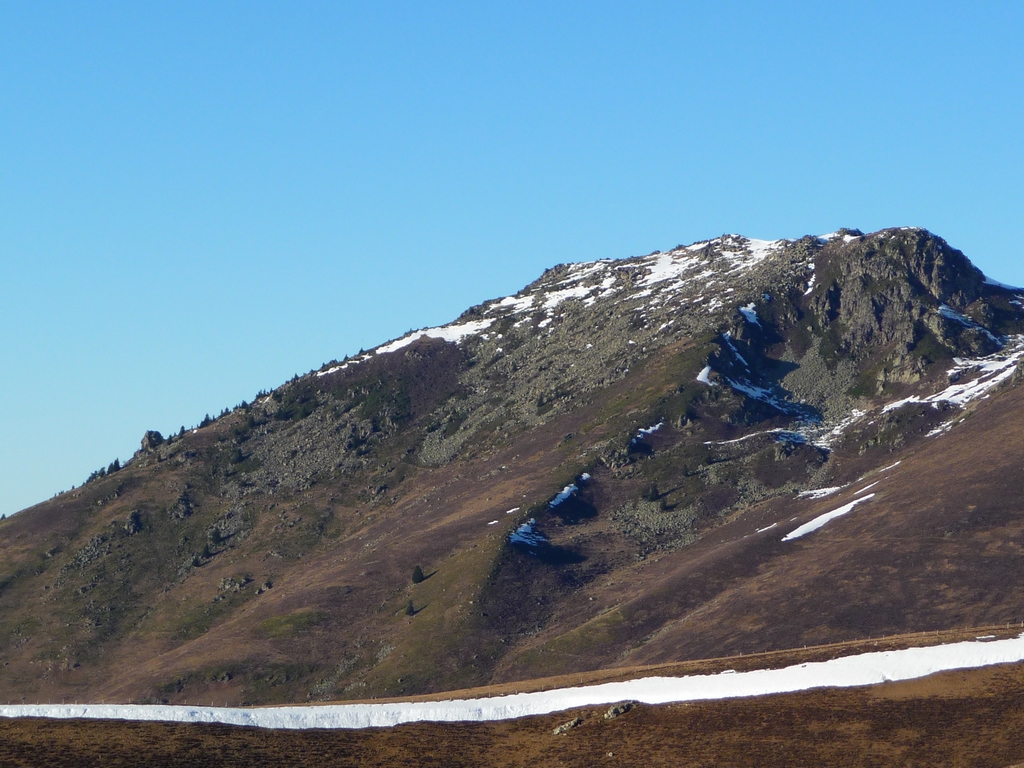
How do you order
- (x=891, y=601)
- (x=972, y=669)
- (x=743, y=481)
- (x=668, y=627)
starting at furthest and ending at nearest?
(x=743, y=481)
(x=668, y=627)
(x=891, y=601)
(x=972, y=669)

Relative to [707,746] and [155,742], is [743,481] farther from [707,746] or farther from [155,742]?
[155,742]

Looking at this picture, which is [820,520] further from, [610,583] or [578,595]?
[578,595]

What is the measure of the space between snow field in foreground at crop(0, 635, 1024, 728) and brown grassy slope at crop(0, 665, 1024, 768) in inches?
44.5

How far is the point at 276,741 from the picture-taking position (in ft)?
224

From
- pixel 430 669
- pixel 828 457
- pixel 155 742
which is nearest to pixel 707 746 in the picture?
pixel 155 742

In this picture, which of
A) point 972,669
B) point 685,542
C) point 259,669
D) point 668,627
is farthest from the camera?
point 685,542

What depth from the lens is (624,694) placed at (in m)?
77.8

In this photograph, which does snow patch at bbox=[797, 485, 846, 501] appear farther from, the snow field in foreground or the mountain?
the snow field in foreground

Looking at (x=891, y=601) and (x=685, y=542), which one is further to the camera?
(x=685, y=542)

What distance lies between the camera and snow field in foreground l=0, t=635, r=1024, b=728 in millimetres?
70750

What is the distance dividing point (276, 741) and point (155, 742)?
6.78 meters

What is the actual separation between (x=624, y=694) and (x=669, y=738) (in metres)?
8.36

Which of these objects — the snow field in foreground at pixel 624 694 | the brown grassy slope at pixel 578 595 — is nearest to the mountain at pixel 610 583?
the brown grassy slope at pixel 578 595

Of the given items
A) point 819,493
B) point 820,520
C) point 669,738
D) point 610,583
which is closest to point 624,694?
point 669,738
